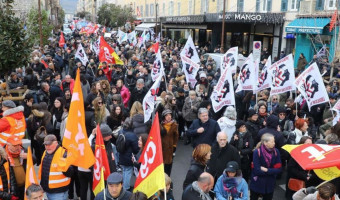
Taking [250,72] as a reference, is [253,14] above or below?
above

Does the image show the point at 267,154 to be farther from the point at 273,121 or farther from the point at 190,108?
the point at 190,108

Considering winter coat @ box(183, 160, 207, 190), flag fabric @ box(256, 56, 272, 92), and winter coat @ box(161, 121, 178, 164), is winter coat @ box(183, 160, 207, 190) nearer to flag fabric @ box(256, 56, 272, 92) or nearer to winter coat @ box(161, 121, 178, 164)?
winter coat @ box(161, 121, 178, 164)

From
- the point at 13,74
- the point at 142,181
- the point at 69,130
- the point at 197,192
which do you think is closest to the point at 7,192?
the point at 69,130

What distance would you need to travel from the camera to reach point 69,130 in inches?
189

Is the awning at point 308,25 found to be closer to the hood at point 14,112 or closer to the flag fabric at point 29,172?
the hood at point 14,112

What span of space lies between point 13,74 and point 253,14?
18.5m

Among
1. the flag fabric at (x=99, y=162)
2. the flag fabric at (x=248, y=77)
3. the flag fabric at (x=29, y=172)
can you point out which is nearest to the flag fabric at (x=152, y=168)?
the flag fabric at (x=99, y=162)

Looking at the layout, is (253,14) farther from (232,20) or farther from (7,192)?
(7,192)

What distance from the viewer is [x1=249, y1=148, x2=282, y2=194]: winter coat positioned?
546cm

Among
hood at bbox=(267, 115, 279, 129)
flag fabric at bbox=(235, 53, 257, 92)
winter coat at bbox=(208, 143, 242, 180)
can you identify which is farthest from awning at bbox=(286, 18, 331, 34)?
winter coat at bbox=(208, 143, 242, 180)

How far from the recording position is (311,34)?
2072 centimetres

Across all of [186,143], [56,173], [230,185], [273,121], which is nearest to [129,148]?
[56,173]

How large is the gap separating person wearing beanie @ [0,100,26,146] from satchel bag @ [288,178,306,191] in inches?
180

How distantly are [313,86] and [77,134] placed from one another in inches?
218
